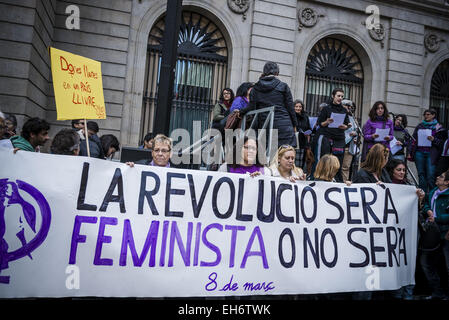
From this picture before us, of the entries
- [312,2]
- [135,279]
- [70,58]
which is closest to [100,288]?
[135,279]

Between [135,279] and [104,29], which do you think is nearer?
[135,279]

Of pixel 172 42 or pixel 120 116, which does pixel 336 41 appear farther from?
pixel 172 42

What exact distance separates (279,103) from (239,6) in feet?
25.2

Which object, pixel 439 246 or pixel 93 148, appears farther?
pixel 93 148

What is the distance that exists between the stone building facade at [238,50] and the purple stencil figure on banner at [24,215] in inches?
232

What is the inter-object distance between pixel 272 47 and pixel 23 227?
440 inches

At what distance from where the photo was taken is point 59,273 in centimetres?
338

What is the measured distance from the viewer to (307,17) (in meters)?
14.1

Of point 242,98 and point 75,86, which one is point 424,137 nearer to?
point 242,98

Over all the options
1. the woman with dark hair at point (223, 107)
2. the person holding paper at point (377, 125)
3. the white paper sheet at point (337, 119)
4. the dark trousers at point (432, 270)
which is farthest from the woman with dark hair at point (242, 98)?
the dark trousers at point (432, 270)

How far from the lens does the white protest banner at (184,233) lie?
3.40 m

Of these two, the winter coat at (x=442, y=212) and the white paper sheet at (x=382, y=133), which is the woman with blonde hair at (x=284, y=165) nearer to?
the winter coat at (x=442, y=212)

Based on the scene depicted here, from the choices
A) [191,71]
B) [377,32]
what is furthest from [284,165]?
[377,32]

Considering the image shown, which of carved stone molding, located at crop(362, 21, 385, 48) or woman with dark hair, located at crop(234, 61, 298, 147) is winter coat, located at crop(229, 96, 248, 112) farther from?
carved stone molding, located at crop(362, 21, 385, 48)
